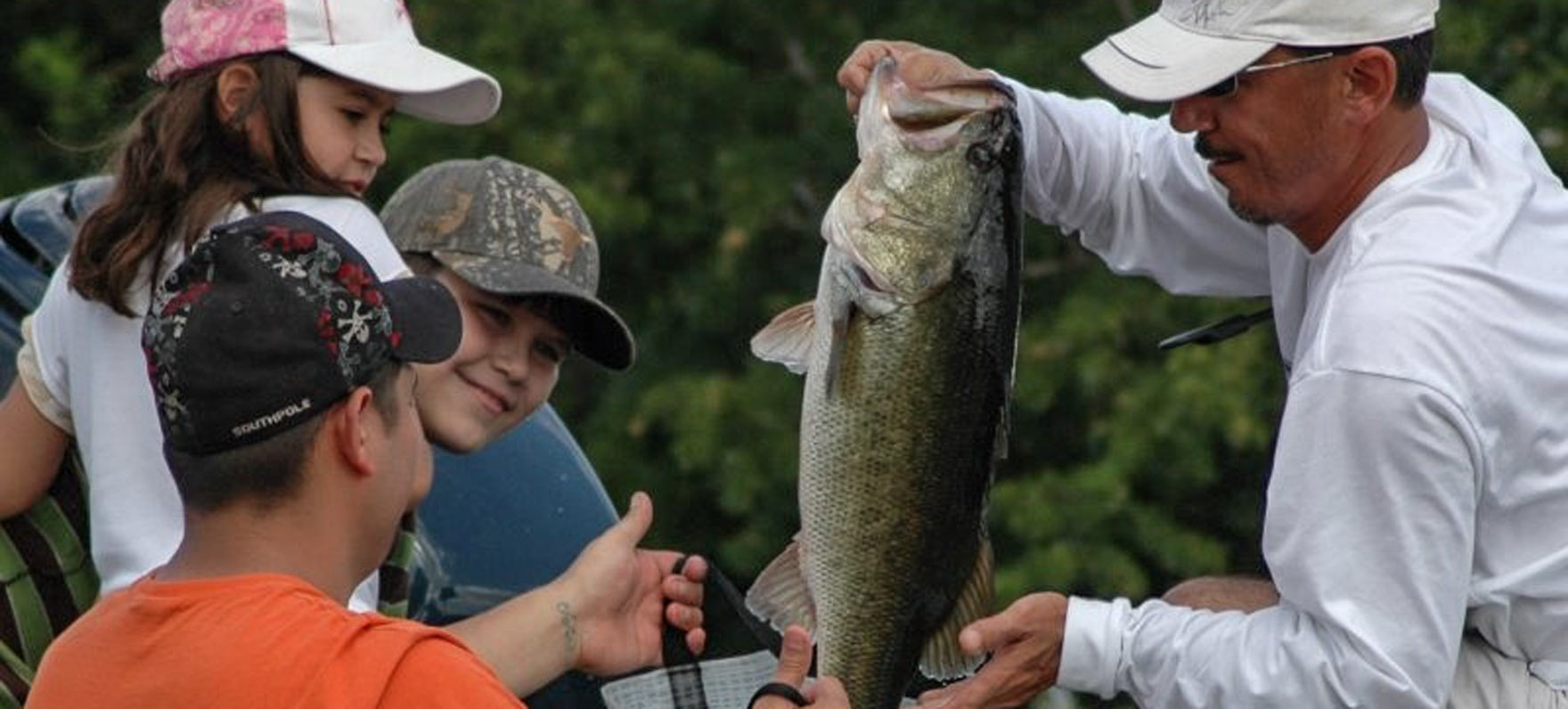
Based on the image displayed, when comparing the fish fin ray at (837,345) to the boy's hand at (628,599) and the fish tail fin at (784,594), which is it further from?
the boy's hand at (628,599)

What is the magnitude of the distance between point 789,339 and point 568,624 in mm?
647

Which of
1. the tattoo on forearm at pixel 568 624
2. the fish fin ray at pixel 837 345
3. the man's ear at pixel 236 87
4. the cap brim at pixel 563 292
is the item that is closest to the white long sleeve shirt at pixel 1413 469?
the fish fin ray at pixel 837 345

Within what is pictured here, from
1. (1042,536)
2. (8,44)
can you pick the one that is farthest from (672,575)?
(8,44)

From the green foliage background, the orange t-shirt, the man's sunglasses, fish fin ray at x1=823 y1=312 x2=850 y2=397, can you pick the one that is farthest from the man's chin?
the green foliage background

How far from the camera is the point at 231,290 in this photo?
3557 mm

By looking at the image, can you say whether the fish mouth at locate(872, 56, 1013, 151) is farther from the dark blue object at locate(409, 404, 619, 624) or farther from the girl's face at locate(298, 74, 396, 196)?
the dark blue object at locate(409, 404, 619, 624)

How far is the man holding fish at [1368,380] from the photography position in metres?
4.10

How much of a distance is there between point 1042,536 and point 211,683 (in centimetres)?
666

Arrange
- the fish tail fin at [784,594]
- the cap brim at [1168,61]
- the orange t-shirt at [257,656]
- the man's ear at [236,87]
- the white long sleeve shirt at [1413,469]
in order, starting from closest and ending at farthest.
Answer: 1. the orange t-shirt at [257,656]
2. the white long sleeve shirt at [1413,469]
3. the cap brim at [1168,61]
4. the fish tail fin at [784,594]
5. the man's ear at [236,87]

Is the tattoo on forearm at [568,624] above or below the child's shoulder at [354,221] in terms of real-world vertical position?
below

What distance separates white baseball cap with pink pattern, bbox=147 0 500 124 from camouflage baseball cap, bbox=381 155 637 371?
28 cm

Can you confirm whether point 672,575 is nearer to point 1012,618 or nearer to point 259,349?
point 1012,618

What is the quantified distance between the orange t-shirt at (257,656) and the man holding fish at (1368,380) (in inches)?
48.6

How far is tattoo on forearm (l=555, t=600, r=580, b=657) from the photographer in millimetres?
4844
